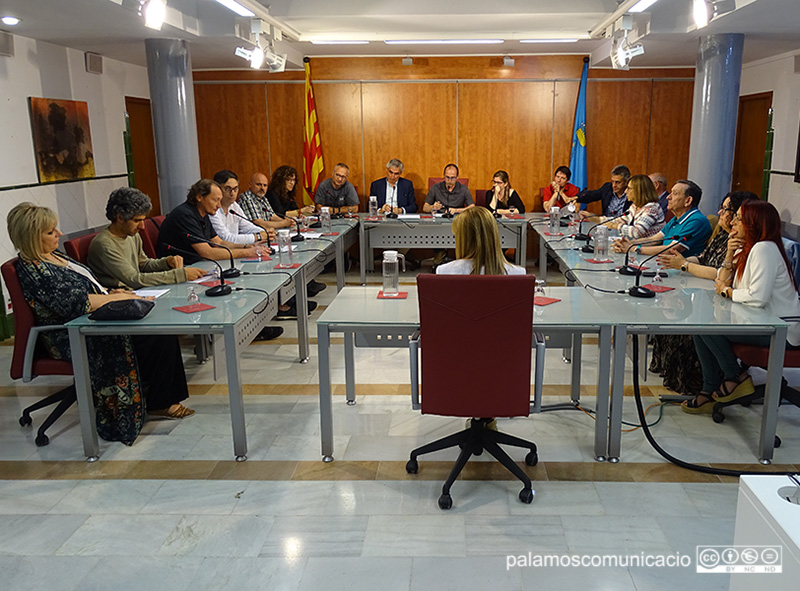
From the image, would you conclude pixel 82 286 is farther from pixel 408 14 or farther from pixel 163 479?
pixel 408 14

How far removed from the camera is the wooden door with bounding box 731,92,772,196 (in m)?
7.28

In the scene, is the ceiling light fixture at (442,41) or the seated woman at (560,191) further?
the seated woman at (560,191)

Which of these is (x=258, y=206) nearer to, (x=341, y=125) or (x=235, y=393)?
(x=341, y=125)

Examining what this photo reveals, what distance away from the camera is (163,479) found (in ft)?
9.38

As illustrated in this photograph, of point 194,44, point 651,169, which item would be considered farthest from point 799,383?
point 194,44

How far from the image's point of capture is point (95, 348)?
10.1ft

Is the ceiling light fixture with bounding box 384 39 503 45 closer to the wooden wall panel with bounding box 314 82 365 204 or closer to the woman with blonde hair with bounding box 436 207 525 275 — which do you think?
the wooden wall panel with bounding box 314 82 365 204

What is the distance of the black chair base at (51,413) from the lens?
3203mm

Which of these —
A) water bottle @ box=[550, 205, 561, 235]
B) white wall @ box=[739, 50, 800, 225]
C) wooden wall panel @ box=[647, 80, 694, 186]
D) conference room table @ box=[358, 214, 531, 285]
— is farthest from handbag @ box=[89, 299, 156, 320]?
wooden wall panel @ box=[647, 80, 694, 186]

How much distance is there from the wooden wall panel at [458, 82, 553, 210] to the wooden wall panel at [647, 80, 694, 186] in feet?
3.93

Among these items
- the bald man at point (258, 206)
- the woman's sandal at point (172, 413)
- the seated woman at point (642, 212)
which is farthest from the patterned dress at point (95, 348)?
the seated woman at point (642, 212)

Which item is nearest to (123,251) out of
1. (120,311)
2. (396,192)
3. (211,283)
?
(211,283)

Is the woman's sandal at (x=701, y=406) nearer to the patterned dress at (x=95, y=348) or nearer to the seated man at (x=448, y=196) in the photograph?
the patterned dress at (x=95, y=348)

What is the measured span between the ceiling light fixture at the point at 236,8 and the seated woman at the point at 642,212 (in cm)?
317
